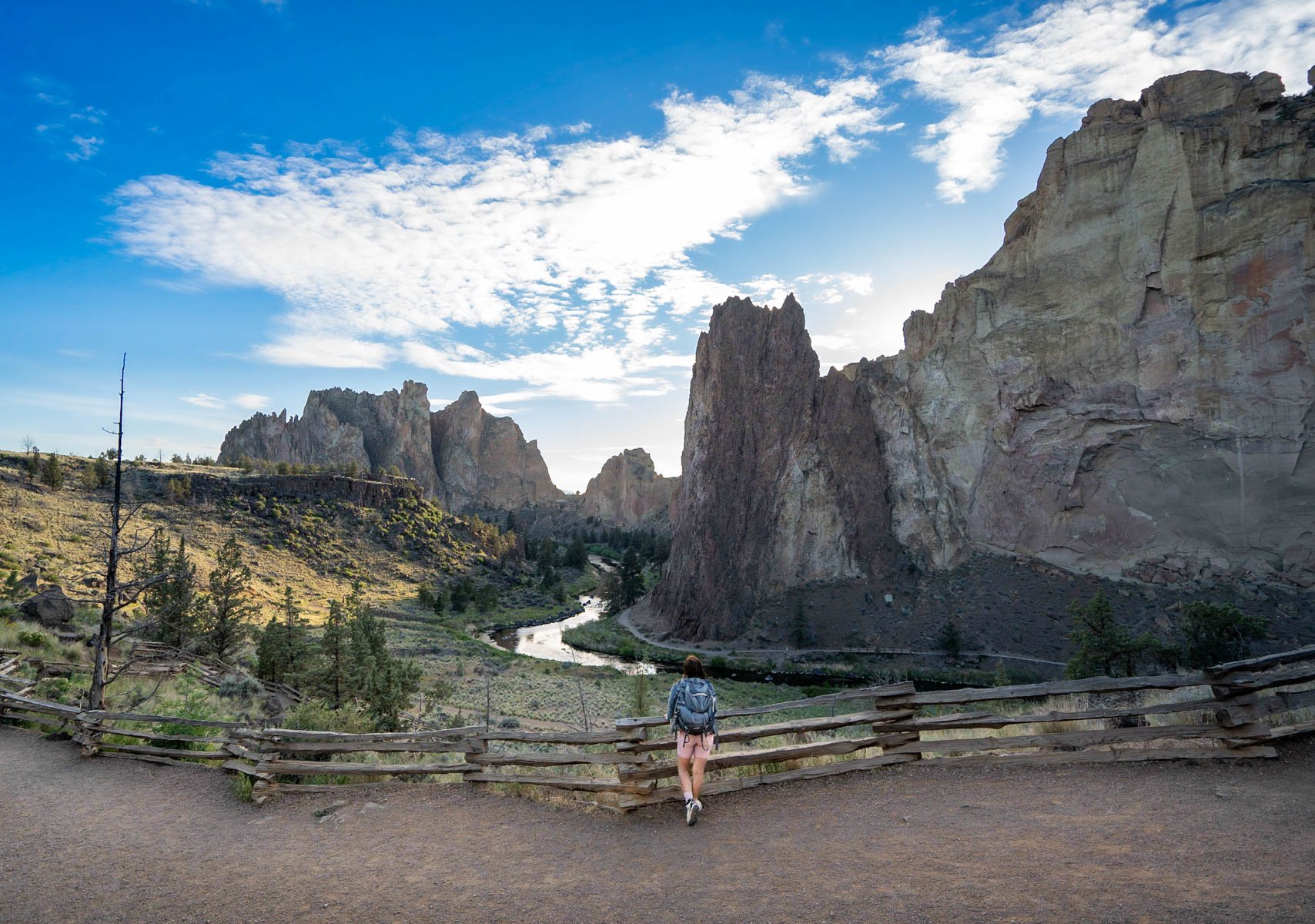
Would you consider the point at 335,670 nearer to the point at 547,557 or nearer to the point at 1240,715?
the point at 1240,715

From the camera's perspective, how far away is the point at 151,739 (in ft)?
39.3

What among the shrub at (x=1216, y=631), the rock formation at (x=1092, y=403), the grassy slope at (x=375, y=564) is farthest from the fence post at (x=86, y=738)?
the rock formation at (x=1092, y=403)

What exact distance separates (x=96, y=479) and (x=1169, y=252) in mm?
110595

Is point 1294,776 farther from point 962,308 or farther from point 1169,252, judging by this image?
point 962,308

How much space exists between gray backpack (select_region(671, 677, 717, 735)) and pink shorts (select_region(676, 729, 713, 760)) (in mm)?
76

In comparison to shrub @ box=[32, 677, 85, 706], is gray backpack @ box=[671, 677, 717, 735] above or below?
above

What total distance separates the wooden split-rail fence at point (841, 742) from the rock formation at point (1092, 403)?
63063 millimetres

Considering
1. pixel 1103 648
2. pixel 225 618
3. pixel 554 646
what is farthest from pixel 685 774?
pixel 554 646

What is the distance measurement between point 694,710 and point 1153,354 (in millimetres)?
72962

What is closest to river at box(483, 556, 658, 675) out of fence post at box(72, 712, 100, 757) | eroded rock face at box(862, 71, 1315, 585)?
eroded rock face at box(862, 71, 1315, 585)

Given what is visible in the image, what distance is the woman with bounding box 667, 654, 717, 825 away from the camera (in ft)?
25.1

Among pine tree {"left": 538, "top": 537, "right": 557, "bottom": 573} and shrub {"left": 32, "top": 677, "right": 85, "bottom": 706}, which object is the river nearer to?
pine tree {"left": 538, "top": 537, "right": 557, "bottom": 573}

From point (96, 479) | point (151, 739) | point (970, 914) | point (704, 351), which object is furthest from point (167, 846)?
point (704, 351)

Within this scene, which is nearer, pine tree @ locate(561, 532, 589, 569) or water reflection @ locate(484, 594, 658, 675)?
water reflection @ locate(484, 594, 658, 675)
